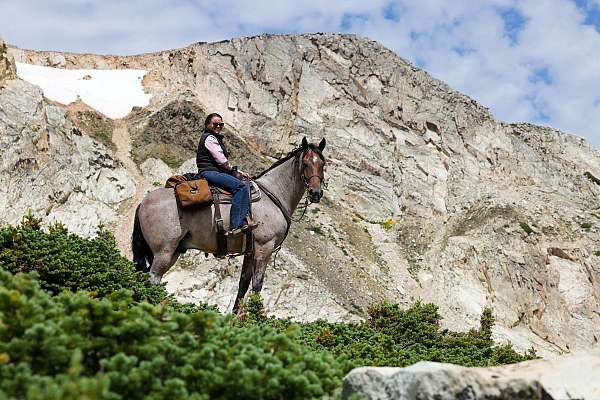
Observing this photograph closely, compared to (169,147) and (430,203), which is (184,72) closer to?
(169,147)

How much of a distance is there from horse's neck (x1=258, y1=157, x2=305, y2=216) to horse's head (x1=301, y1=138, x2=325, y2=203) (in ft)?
0.57

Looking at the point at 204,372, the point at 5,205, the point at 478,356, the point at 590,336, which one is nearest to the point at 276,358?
the point at 204,372

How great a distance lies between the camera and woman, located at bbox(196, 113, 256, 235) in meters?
10.4

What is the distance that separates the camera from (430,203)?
42.1m

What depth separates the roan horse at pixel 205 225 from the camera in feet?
34.0

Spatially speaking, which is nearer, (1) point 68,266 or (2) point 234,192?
(1) point 68,266

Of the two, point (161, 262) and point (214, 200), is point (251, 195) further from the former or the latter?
point (161, 262)

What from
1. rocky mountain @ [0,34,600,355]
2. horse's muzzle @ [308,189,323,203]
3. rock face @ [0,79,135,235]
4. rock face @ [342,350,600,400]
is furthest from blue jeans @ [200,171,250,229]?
rock face @ [0,79,135,235]

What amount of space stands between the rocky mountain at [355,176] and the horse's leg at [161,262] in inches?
632

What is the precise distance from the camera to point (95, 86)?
42.8 m

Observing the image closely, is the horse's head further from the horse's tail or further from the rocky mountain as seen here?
the rocky mountain

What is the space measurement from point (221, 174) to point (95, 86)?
3521 cm

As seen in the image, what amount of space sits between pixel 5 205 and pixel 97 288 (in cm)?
2229

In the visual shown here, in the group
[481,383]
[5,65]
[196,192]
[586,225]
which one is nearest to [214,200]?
[196,192]
